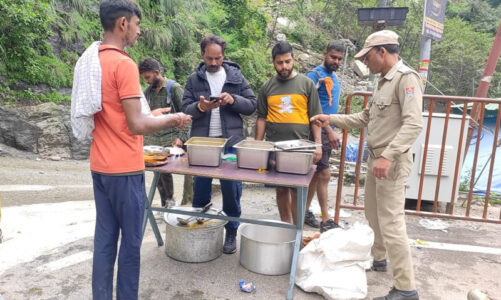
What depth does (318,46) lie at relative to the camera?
20.2 metres

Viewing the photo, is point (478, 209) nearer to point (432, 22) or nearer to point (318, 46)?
point (432, 22)

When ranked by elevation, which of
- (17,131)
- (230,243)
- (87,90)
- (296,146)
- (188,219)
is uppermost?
(87,90)

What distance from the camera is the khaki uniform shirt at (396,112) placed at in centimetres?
246

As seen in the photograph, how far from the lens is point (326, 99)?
3885 mm

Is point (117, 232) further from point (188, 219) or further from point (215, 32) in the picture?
point (215, 32)

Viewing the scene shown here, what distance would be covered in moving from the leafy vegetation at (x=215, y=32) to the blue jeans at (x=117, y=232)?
7.42m

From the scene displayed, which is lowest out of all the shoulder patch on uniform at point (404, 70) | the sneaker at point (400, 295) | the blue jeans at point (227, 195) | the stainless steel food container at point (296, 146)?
the sneaker at point (400, 295)

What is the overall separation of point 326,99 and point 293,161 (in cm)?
140

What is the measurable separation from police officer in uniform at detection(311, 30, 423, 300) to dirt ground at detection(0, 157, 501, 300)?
1.30 feet

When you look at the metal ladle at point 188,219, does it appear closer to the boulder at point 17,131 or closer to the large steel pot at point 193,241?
the large steel pot at point 193,241

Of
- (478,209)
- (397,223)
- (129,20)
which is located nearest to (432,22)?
(478,209)

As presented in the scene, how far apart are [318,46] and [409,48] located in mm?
6815

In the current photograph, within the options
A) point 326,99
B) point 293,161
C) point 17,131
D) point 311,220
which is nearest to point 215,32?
point 17,131

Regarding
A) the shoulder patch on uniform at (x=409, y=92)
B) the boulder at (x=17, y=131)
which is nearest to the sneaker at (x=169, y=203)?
the shoulder patch on uniform at (x=409, y=92)
